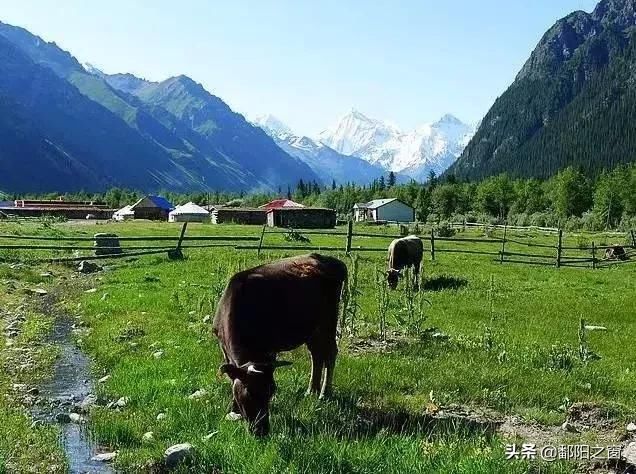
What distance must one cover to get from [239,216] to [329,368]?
95.5 metres

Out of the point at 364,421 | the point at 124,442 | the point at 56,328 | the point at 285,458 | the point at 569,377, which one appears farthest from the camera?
the point at 56,328

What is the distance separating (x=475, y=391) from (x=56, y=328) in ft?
33.9

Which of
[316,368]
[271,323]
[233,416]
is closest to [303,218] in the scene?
[316,368]

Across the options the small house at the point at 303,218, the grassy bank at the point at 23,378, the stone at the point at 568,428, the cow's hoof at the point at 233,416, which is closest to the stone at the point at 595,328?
the stone at the point at 568,428

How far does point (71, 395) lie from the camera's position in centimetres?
1041

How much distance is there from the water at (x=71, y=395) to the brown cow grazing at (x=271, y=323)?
1.77 metres

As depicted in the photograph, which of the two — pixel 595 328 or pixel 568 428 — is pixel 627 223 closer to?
pixel 595 328

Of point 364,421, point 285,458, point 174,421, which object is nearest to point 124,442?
point 174,421

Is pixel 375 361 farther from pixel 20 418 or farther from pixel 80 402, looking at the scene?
pixel 20 418

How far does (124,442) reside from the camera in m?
8.22

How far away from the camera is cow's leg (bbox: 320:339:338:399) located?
9844 millimetres

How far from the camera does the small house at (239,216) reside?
340 ft

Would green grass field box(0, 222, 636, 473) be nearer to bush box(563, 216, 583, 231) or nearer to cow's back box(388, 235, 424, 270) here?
cow's back box(388, 235, 424, 270)

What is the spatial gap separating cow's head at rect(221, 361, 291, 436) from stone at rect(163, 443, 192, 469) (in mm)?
846
